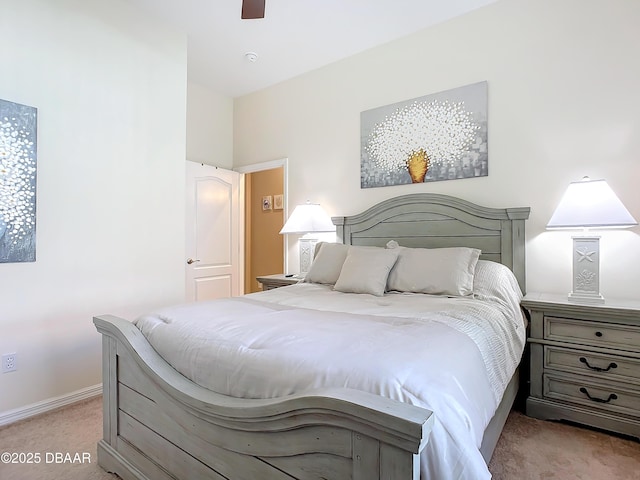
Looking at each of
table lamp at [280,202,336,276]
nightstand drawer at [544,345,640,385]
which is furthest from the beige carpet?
table lamp at [280,202,336,276]

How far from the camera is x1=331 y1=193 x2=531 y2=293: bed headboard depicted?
8.44ft

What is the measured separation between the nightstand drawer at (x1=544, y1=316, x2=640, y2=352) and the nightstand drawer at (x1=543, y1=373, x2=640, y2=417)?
209mm

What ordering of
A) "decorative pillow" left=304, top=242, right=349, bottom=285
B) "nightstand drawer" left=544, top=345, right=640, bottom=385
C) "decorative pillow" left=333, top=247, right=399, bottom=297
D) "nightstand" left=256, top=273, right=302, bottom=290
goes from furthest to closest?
"nightstand" left=256, top=273, right=302, bottom=290 < "decorative pillow" left=304, top=242, right=349, bottom=285 < "decorative pillow" left=333, top=247, right=399, bottom=297 < "nightstand drawer" left=544, top=345, right=640, bottom=385

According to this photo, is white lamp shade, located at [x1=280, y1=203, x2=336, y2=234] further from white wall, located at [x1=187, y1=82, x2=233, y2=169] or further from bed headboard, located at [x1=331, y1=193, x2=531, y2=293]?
white wall, located at [x1=187, y1=82, x2=233, y2=169]

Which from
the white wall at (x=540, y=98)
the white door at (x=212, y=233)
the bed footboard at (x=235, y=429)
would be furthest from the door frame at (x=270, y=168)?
the bed footboard at (x=235, y=429)

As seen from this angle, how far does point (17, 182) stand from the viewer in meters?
2.19

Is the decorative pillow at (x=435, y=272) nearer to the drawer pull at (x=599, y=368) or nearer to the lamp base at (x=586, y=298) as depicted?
the lamp base at (x=586, y=298)

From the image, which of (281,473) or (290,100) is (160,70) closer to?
(290,100)

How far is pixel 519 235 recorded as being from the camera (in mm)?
2553

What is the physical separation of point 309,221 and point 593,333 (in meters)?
2.28

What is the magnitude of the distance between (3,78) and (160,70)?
110 cm

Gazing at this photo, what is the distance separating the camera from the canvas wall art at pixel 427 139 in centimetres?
280

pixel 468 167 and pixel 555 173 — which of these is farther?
pixel 468 167

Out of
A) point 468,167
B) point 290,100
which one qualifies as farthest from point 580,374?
point 290,100
